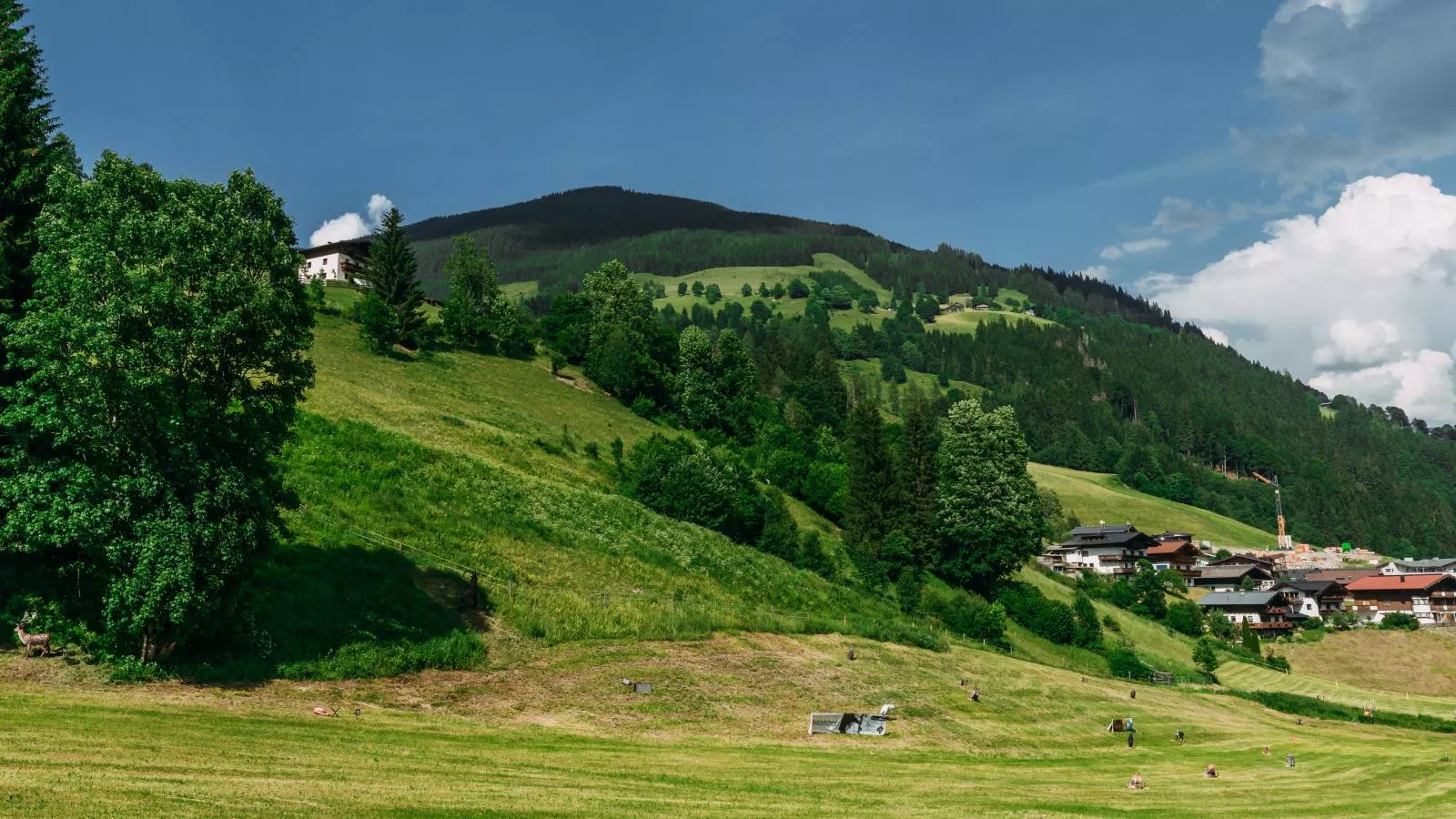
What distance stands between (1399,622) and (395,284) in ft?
477

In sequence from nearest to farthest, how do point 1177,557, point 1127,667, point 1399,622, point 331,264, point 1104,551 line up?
point 1127,667, point 1399,622, point 331,264, point 1104,551, point 1177,557

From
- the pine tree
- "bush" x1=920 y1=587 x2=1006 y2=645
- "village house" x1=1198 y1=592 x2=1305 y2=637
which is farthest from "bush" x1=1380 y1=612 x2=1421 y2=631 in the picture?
"bush" x1=920 y1=587 x2=1006 y2=645

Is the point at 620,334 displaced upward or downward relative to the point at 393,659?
upward

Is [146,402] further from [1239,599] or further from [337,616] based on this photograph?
[1239,599]

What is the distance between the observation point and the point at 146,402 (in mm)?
27891

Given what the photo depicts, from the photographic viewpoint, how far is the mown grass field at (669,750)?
19625 mm

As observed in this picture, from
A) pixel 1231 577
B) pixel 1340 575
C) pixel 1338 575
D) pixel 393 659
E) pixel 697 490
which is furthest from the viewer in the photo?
pixel 1338 575

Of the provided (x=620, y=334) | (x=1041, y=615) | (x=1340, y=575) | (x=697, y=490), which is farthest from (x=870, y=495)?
(x=1340, y=575)

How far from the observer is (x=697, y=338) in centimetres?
11819

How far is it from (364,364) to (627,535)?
3928cm

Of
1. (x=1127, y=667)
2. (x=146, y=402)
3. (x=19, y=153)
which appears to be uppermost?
(x=19, y=153)

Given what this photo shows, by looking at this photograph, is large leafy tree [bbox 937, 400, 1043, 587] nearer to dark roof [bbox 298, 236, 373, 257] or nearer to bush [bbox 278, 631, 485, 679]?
bush [bbox 278, 631, 485, 679]

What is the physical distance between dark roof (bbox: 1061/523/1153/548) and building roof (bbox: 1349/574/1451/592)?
33708 millimetres

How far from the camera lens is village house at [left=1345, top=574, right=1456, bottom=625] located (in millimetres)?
145750
